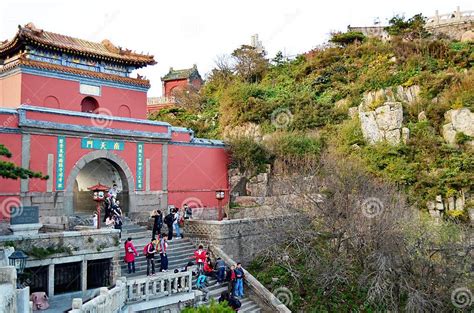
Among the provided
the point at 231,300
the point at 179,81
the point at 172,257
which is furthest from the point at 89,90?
the point at 179,81

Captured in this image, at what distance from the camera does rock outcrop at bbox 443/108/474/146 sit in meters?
21.7

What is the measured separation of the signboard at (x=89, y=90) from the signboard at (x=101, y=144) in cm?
317

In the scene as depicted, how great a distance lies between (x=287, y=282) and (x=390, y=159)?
920 cm

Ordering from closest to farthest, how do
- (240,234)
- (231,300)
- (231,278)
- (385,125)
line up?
1. (231,300)
2. (231,278)
3. (240,234)
4. (385,125)

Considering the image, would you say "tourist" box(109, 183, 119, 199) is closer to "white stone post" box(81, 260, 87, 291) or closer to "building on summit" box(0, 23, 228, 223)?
"building on summit" box(0, 23, 228, 223)

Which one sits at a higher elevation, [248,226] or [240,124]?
[240,124]

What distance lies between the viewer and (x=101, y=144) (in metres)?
17.7

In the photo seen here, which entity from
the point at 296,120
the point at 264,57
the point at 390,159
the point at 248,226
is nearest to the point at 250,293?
the point at 248,226

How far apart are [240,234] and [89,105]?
29.3ft

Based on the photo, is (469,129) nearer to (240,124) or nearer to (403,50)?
(403,50)

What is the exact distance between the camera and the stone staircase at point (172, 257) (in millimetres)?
13203

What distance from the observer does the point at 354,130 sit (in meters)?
23.8

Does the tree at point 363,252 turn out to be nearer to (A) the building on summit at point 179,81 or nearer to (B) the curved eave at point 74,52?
(B) the curved eave at point 74,52

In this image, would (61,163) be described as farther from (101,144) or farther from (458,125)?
(458,125)
